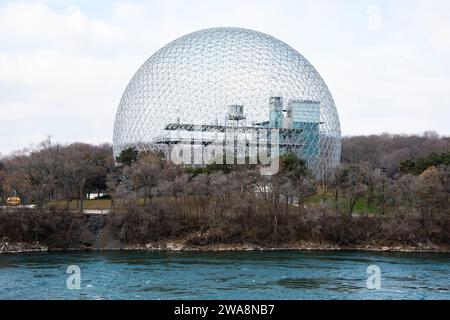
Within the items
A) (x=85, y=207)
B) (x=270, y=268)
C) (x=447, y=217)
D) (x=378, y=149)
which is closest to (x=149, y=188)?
(x=85, y=207)

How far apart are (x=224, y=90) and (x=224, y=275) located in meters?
36.7

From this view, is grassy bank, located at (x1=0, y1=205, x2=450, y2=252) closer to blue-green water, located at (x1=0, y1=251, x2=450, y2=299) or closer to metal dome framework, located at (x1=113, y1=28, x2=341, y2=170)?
blue-green water, located at (x1=0, y1=251, x2=450, y2=299)

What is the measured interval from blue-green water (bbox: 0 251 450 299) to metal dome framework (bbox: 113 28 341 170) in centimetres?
2598

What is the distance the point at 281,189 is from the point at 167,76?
23.6 metres

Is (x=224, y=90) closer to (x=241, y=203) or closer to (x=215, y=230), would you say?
(x=241, y=203)

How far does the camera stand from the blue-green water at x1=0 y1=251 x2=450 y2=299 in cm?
2306

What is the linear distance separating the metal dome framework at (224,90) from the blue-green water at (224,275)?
25975 millimetres

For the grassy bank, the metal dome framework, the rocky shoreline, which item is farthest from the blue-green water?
the metal dome framework

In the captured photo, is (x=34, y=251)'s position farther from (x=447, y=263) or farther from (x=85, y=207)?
(x=447, y=263)

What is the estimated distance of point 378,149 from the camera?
10131 cm

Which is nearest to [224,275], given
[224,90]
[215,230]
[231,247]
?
[231,247]

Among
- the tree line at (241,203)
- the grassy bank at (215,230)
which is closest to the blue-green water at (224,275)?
the grassy bank at (215,230)

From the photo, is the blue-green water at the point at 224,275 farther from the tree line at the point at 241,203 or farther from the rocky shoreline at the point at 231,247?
the tree line at the point at 241,203

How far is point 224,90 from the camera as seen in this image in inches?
2456
